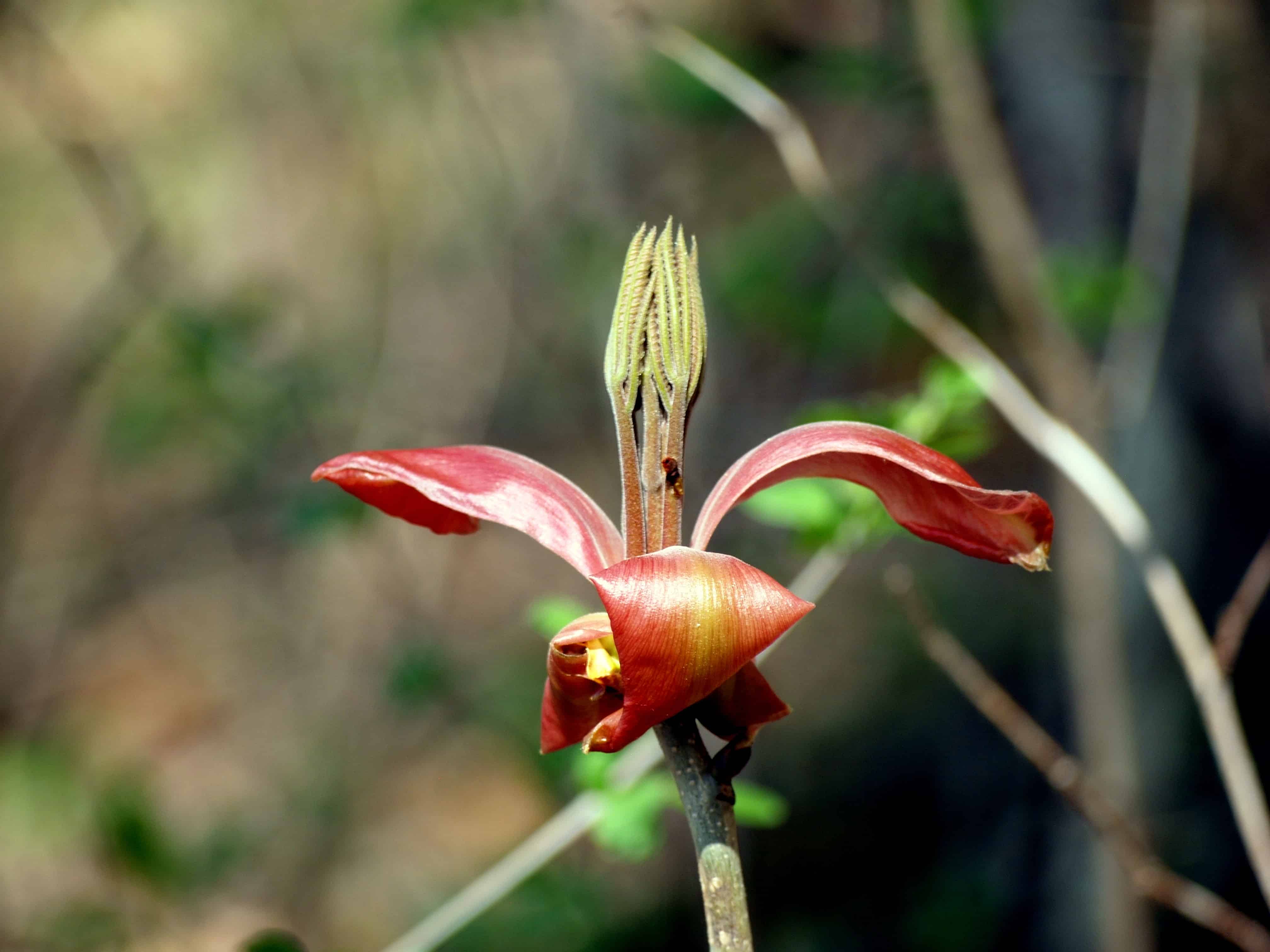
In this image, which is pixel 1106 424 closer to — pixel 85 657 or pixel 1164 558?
pixel 1164 558

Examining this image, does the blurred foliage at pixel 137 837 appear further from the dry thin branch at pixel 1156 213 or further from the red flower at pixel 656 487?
the dry thin branch at pixel 1156 213

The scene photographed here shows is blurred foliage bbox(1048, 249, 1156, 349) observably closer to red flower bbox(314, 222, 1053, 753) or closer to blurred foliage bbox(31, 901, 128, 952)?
red flower bbox(314, 222, 1053, 753)

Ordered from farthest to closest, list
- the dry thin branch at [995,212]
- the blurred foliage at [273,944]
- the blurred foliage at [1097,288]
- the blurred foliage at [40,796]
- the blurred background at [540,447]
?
the blurred foliage at [40,796]
the blurred background at [540,447]
the blurred foliage at [1097,288]
the dry thin branch at [995,212]
the blurred foliage at [273,944]

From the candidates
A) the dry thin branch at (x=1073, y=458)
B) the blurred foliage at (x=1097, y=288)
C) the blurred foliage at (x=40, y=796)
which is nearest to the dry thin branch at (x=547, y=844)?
the dry thin branch at (x=1073, y=458)

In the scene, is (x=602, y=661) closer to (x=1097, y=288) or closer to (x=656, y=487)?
(x=656, y=487)

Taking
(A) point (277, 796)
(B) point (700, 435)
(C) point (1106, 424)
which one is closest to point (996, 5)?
(C) point (1106, 424)

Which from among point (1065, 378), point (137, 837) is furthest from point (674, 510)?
point (137, 837)
